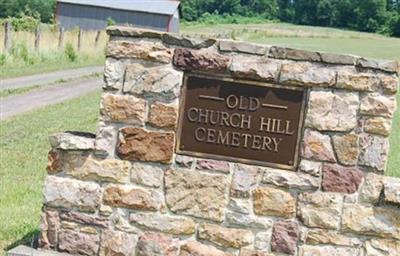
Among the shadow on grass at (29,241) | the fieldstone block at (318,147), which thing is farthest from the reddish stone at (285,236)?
the shadow on grass at (29,241)

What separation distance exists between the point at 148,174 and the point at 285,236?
104 centimetres

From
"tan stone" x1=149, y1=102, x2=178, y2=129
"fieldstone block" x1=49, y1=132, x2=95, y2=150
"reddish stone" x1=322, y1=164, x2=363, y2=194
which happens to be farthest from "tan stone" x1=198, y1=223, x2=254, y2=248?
"fieldstone block" x1=49, y1=132, x2=95, y2=150

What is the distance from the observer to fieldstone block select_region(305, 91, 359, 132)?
207 inches

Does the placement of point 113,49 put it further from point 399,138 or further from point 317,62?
point 399,138

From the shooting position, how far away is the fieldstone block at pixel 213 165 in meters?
5.46

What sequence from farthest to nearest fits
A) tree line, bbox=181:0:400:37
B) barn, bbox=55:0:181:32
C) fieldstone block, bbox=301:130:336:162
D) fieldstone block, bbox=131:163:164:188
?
tree line, bbox=181:0:400:37 → barn, bbox=55:0:181:32 → fieldstone block, bbox=131:163:164:188 → fieldstone block, bbox=301:130:336:162

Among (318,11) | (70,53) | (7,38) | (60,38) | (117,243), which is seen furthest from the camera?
(318,11)

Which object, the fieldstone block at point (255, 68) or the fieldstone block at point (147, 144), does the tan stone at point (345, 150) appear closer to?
the fieldstone block at point (255, 68)

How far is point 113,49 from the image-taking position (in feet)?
18.1

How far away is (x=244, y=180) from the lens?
17.8ft

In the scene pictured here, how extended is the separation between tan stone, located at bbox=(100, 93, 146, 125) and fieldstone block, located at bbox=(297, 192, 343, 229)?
4.10 feet

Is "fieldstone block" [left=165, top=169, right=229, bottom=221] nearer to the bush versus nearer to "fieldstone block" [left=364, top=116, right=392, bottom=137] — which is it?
"fieldstone block" [left=364, top=116, right=392, bottom=137]

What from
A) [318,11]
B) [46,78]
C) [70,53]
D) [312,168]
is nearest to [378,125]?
[312,168]

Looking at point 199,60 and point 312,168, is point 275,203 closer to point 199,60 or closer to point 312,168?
point 312,168
